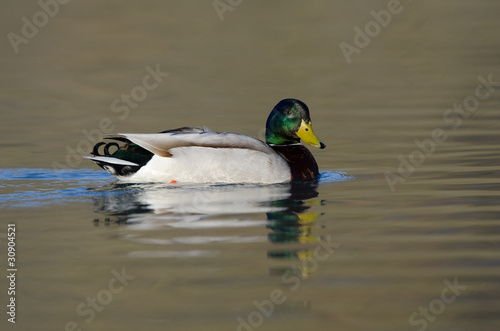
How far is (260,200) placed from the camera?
375 inches

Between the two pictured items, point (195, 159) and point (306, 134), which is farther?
point (306, 134)

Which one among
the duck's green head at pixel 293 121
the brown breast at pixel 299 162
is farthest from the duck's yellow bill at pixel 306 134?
the brown breast at pixel 299 162

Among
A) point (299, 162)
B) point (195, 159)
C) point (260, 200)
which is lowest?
point (260, 200)

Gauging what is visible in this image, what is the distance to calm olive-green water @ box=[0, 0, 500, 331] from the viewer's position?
6.28m

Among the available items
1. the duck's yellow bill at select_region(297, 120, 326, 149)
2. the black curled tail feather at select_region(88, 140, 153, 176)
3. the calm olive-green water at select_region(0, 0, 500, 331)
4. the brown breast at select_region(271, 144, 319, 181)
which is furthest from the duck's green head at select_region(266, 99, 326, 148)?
the black curled tail feather at select_region(88, 140, 153, 176)

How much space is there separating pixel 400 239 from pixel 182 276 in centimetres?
195

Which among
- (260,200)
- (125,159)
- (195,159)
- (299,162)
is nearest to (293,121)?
(299,162)

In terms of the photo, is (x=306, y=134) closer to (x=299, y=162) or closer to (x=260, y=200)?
(x=299, y=162)

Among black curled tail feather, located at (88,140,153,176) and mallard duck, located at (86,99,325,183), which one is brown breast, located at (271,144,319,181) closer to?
mallard duck, located at (86,99,325,183)

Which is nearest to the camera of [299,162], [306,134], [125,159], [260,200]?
[260,200]

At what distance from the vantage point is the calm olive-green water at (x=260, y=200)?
247 inches

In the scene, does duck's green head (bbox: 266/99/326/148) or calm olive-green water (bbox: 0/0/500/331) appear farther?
duck's green head (bbox: 266/99/326/148)

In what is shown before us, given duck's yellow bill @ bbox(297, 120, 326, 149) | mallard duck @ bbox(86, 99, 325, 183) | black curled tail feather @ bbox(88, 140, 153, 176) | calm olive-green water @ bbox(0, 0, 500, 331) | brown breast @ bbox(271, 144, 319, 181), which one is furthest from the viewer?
duck's yellow bill @ bbox(297, 120, 326, 149)

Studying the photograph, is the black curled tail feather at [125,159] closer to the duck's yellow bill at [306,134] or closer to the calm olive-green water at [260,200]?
the calm olive-green water at [260,200]
